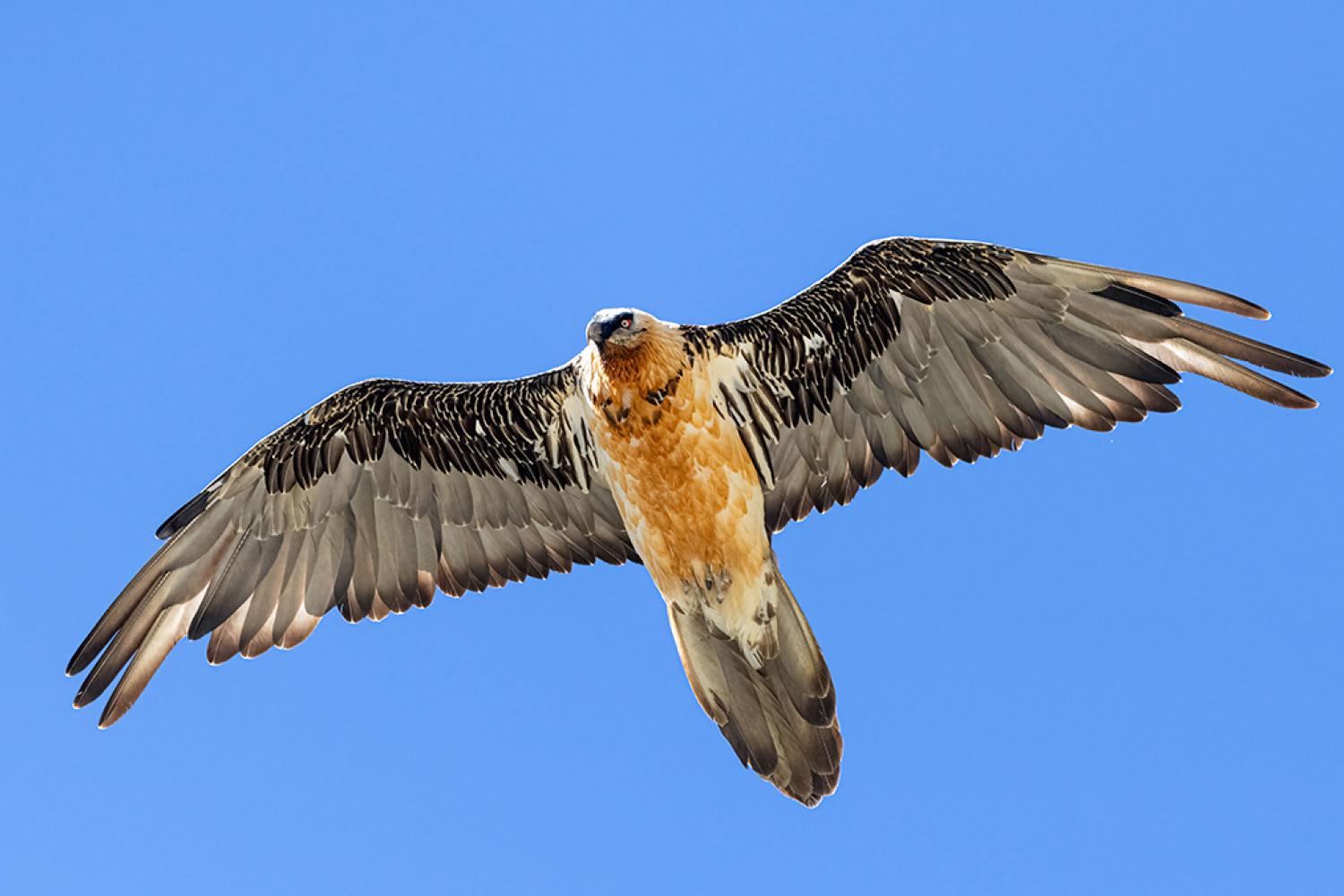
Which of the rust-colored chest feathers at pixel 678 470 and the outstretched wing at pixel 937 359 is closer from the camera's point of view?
the rust-colored chest feathers at pixel 678 470

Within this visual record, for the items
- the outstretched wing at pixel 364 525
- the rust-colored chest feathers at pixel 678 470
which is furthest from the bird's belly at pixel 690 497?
the outstretched wing at pixel 364 525

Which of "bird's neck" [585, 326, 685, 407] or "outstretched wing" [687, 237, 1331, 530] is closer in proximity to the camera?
"bird's neck" [585, 326, 685, 407]

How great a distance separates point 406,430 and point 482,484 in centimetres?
66

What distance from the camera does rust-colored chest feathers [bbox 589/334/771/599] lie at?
30.1ft

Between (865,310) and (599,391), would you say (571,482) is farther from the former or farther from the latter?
(865,310)

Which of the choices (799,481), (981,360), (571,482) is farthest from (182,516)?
(981,360)

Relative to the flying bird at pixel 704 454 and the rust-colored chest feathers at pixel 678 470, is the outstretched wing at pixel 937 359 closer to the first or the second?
the flying bird at pixel 704 454

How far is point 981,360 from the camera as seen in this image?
9.76m

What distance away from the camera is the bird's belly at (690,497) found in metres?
9.21

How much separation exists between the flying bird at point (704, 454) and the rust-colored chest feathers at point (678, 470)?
15 millimetres

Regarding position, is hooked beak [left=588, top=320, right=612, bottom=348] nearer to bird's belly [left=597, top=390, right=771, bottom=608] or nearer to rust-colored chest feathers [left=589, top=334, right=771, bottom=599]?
rust-colored chest feathers [left=589, top=334, right=771, bottom=599]

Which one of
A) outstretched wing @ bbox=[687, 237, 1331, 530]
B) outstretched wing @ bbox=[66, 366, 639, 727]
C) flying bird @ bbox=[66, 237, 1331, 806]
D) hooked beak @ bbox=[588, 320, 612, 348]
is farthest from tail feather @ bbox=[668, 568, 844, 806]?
hooked beak @ bbox=[588, 320, 612, 348]

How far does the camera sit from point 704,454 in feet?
30.6

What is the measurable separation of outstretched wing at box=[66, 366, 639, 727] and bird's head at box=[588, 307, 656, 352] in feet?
3.53
